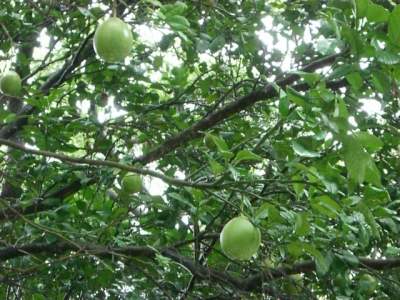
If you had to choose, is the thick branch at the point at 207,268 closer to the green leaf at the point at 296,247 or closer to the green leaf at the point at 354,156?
the green leaf at the point at 296,247

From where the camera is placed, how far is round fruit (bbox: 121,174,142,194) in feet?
9.03

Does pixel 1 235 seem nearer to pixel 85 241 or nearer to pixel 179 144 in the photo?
pixel 85 241

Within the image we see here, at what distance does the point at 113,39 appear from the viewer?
199cm

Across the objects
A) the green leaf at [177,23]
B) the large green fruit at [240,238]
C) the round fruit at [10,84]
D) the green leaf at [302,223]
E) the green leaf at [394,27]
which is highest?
the round fruit at [10,84]

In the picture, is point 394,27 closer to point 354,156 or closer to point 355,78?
point 355,78

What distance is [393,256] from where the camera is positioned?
2838 mm

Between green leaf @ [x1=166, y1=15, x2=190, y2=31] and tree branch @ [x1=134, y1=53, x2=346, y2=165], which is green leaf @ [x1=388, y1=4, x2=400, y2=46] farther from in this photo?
tree branch @ [x1=134, y1=53, x2=346, y2=165]

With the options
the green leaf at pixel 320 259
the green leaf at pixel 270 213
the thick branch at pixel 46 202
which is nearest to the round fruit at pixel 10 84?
the thick branch at pixel 46 202

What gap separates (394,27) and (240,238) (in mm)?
754

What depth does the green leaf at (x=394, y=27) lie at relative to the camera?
1.57 meters

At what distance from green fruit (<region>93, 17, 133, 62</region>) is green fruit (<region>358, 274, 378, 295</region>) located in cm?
155

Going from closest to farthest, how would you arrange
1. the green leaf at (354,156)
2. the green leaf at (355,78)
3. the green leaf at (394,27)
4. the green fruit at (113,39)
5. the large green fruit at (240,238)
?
the green leaf at (354,156) < the green leaf at (394,27) < the green leaf at (355,78) < the large green fruit at (240,238) < the green fruit at (113,39)

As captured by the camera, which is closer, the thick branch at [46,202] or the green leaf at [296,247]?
the green leaf at [296,247]

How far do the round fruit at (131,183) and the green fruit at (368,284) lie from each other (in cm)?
111
